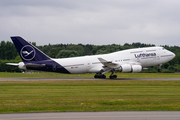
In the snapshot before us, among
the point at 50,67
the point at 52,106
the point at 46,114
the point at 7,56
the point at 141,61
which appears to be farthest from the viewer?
the point at 7,56

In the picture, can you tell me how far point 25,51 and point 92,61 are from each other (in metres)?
11.7

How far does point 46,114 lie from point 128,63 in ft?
118

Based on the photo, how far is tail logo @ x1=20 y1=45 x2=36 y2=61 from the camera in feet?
153

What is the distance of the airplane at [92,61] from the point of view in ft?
154

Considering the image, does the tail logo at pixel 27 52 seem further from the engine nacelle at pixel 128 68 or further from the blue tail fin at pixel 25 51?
the engine nacelle at pixel 128 68

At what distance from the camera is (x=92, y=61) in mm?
50031

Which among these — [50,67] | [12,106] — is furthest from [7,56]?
[12,106]

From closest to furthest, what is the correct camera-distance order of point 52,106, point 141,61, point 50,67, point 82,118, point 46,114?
point 82,118 → point 46,114 → point 52,106 → point 50,67 → point 141,61

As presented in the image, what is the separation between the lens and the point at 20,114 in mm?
16078

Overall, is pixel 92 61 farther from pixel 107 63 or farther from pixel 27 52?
pixel 27 52

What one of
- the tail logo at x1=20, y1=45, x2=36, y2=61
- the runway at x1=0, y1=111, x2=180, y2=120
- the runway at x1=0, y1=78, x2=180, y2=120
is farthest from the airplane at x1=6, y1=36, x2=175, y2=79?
the runway at x1=0, y1=111, x2=180, y2=120

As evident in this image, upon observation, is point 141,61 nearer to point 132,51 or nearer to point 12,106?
point 132,51

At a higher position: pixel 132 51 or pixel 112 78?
pixel 132 51

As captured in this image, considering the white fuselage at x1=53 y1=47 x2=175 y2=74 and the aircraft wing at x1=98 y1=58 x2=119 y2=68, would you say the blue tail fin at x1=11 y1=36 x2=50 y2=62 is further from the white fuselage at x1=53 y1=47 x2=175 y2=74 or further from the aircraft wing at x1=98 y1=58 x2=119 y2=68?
the aircraft wing at x1=98 y1=58 x2=119 y2=68
